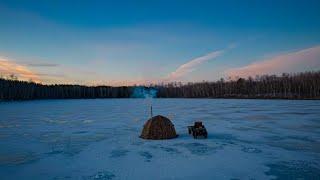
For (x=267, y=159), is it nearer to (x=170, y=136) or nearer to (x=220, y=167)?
(x=220, y=167)

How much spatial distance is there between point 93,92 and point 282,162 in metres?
133

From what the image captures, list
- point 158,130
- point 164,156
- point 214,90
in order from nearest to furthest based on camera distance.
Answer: point 164,156, point 158,130, point 214,90

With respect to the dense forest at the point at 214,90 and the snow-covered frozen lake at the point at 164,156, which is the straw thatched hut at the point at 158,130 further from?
the dense forest at the point at 214,90

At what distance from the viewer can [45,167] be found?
9375mm

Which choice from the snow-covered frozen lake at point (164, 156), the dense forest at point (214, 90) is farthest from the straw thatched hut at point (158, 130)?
the dense forest at point (214, 90)

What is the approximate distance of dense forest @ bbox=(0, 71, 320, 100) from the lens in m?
89.4

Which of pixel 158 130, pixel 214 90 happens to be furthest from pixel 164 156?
pixel 214 90

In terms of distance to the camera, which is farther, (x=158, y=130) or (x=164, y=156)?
(x=158, y=130)

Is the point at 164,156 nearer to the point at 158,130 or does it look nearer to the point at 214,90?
the point at 158,130

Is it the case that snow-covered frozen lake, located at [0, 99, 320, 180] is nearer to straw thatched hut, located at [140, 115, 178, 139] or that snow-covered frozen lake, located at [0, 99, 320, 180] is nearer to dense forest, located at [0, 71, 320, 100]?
straw thatched hut, located at [140, 115, 178, 139]

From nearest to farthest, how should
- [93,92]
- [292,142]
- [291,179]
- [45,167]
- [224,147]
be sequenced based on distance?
[291,179] → [45,167] → [224,147] → [292,142] → [93,92]

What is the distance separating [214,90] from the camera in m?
123

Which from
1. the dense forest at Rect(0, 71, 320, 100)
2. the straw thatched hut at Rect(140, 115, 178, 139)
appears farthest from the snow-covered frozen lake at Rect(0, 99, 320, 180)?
the dense forest at Rect(0, 71, 320, 100)

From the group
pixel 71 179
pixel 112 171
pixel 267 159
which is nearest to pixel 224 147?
pixel 267 159
